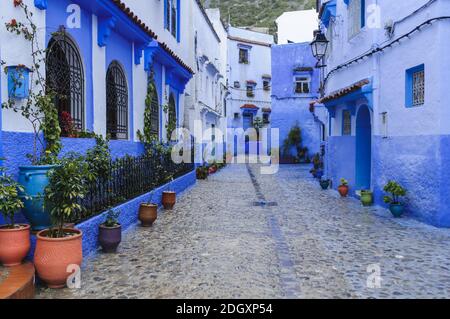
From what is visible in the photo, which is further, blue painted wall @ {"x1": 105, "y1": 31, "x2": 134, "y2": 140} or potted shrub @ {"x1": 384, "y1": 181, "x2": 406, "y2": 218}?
potted shrub @ {"x1": 384, "y1": 181, "x2": 406, "y2": 218}

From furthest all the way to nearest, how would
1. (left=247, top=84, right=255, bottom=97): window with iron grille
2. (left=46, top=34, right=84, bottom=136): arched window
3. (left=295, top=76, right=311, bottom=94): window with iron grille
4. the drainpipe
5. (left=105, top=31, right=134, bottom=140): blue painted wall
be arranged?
A: (left=247, top=84, right=255, bottom=97): window with iron grille, (left=295, top=76, right=311, bottom=94): window with iron grille, the drainpipe, (left=105, top=31, right=134, bottom=140): blue painted wall, (left=46, top=34, right=84, bottom=136): arched window

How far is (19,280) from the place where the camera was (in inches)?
172

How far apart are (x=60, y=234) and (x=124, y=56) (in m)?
5.54

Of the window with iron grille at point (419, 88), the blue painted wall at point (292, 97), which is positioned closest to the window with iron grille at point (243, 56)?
the blue painted wall at point (292, 97)

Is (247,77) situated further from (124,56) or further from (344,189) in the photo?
(124,56)

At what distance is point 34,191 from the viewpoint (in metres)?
5.16

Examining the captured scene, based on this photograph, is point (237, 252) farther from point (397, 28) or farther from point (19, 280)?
point (397, 28)

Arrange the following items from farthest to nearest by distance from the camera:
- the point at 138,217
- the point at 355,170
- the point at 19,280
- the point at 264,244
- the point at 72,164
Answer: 1. the point at 355,170
2. the point at 138,217
3. the point at 264,244
4. the point at 72,164
5. the point at 19,280

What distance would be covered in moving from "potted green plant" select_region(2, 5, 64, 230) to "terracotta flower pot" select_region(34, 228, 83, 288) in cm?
44

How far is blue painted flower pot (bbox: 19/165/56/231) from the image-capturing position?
203 inches

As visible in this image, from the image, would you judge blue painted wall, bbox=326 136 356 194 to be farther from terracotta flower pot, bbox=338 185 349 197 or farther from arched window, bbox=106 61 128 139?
arched window, bbox=106 61 128 139

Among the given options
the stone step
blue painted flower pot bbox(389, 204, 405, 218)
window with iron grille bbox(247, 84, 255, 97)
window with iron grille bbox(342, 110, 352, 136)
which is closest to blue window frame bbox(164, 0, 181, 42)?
window with iron grille bbox(342, 110, 352, 136)
